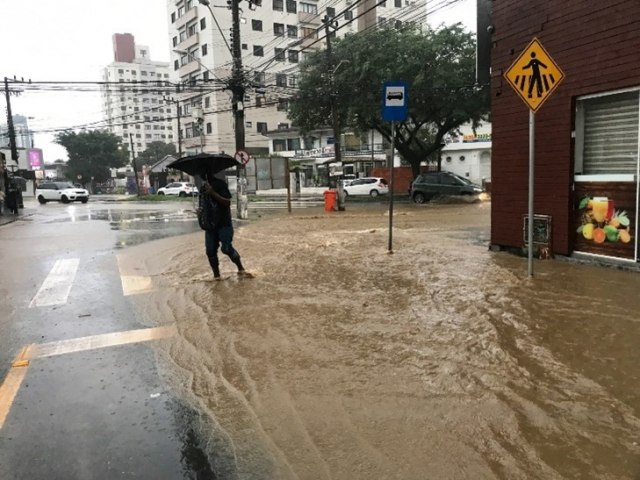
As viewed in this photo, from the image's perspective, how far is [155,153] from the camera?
10100 centimetres

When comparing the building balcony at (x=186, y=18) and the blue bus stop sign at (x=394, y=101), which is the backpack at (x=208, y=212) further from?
the building balcony at (x=186, y=18)

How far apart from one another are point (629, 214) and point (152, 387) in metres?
6.38

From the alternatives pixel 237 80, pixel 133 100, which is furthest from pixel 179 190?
pixel 133 100

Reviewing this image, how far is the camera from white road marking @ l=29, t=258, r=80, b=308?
7.11 meters

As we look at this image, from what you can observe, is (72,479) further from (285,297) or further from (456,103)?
(456,103)

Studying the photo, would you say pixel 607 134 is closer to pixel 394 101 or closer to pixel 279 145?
pixel 394 101

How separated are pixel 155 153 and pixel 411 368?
338 feet

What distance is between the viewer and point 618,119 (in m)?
7.42

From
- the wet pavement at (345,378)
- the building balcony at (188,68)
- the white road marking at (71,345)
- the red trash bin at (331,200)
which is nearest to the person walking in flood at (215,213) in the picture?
the wet pavement at (345,378)

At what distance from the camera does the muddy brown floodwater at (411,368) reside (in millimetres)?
3023

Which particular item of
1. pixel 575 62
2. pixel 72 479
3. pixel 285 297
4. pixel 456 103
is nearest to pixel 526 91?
pixel 575 62

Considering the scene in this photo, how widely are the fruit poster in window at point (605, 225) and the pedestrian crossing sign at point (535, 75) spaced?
1973mm

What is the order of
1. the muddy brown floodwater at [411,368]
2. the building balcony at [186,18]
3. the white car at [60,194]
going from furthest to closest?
1. the building balcony at [186,18]
2. the white car at [60,194]
3. the muddy brown floodwater at [411,368]

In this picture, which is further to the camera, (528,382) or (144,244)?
(144,244)
